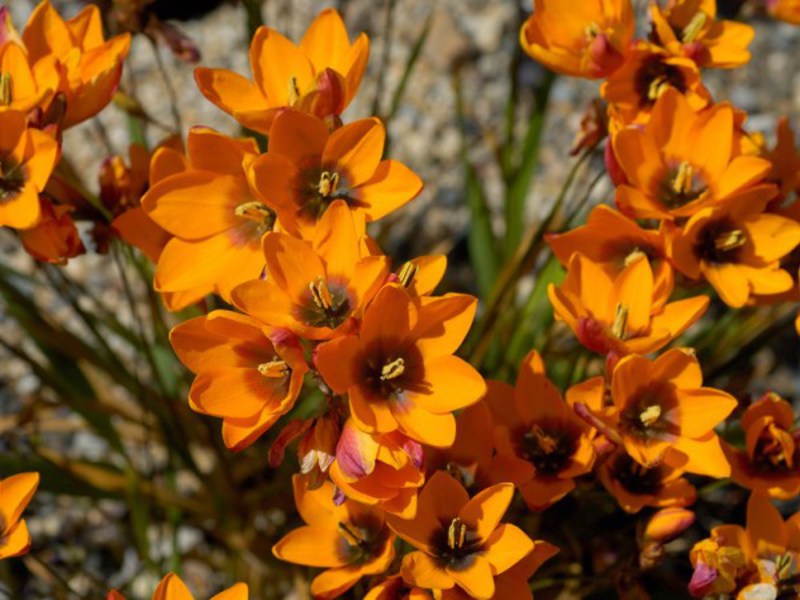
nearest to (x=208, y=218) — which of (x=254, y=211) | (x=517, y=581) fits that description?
(x=254, y=211)

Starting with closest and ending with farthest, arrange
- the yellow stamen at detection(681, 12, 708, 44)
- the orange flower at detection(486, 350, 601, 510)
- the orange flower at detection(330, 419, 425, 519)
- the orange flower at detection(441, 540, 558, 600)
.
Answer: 1. the orange flower at detection(330, 419, 425, 519)
2. the orange flower at detection(441, 540, 558, 600)
3. the orange flower at detection(486, 350, 601, 510)
4. the yellow stamen at detection(681, 12, 708, 44)

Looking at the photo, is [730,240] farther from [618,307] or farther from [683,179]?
[618,307]

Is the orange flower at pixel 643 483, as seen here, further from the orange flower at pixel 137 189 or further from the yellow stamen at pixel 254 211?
the orange flower at pixel 137 189

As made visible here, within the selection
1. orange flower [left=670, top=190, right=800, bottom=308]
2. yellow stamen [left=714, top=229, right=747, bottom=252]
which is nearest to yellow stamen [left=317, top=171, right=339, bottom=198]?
orange flower [left=670, top=190, right=800, bottom=308]

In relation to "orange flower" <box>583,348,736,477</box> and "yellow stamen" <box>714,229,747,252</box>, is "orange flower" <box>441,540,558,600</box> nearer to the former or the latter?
"orange flower" <box>583,348,736,477</box>

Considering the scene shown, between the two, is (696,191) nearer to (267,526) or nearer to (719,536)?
(719,536)

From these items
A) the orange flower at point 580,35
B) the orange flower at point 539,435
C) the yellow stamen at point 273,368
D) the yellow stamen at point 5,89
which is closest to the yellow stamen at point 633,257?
the orange flower at point 539,435
